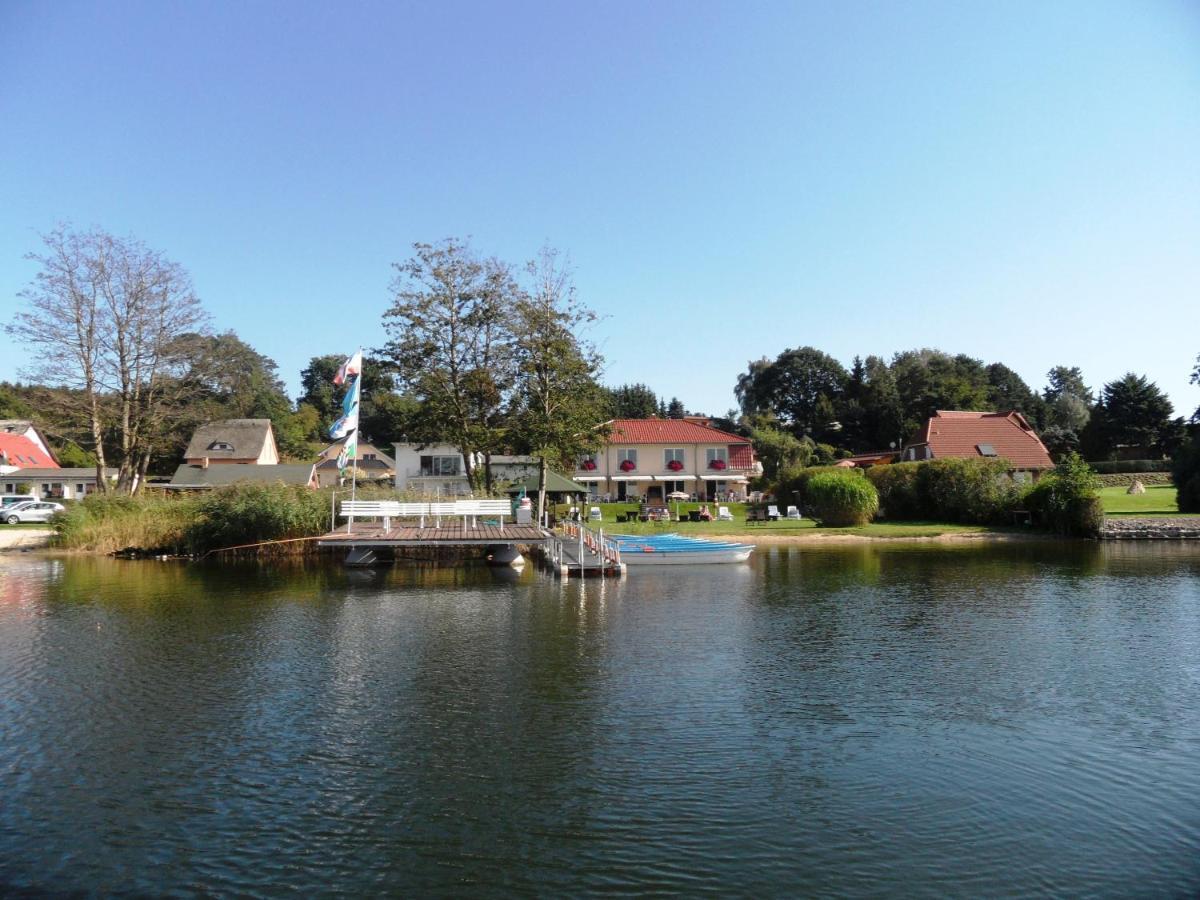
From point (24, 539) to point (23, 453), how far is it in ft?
164

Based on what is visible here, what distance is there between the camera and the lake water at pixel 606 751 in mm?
7336

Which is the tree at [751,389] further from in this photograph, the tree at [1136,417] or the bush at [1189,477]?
the bush at [1189,477]

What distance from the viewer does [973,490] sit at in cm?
4238

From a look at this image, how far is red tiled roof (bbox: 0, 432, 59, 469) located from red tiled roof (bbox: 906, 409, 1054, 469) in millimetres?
77123

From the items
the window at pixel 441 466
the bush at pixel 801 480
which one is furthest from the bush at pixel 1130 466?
the window at pixel 441 466

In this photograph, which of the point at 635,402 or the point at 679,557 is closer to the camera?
the point at 679,557

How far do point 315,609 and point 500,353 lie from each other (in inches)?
835

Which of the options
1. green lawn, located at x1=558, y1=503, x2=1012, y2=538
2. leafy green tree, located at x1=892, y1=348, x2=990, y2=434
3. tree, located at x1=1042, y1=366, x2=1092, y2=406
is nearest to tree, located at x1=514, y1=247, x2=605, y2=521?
green lawn, located at x1=558, y1=503, x2=1012, y2=538

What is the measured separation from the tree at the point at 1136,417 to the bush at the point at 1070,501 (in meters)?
42.2

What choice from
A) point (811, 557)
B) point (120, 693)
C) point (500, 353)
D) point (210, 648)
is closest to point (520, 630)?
point (210, 648)

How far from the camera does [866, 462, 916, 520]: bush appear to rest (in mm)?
45000

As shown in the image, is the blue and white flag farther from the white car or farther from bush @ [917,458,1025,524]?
bush @ [917,458,1025,524]

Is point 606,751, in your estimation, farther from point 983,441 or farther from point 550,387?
point 983,441

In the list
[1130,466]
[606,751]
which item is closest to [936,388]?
[1130,466]
